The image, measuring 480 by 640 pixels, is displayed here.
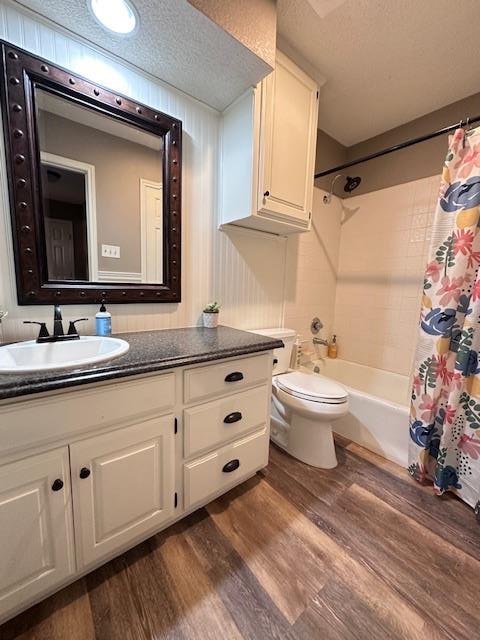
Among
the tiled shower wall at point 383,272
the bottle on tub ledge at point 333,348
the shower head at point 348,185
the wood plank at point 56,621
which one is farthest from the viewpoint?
the bottle on tub ledge at point 333,348

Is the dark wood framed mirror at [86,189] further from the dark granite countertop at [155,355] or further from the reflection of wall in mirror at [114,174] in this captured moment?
the dark granite countertop at [155,355]

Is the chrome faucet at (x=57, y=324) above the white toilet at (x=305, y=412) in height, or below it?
above

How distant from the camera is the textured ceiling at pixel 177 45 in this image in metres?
0.96

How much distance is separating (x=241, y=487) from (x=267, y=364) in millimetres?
730

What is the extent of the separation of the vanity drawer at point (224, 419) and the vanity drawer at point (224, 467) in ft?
0.18

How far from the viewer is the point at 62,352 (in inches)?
41.4

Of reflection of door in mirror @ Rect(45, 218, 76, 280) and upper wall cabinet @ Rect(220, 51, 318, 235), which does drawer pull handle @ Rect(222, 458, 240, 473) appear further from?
upper wall cabinet @ Rect(220, 51, 318, 235)

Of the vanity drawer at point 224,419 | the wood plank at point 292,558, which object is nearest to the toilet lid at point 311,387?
the vanity drawer at point 224,419

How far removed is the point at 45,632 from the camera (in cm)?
81

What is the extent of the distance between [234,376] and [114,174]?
113cm

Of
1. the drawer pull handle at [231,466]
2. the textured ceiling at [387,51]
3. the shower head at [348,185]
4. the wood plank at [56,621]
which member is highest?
the textured ceiling at [387,51]

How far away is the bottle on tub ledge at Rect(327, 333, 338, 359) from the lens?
2.53 m

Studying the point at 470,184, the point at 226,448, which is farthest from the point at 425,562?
the point at 470,184

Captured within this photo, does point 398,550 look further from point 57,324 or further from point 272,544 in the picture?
point 57,324
